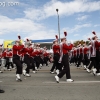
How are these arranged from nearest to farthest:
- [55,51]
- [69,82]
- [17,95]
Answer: [17,95] < [69,82] < [55,51]

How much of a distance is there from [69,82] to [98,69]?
2795mm

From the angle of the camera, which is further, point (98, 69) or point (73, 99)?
point (98, 69)

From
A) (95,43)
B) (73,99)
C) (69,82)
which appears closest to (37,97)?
(73,99)

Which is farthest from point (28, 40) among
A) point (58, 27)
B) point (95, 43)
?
point (58, 27)

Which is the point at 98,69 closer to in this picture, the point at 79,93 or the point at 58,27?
Answer: the point at 79,93

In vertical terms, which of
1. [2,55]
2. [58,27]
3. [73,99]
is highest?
[58,27]

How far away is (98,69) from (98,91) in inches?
178

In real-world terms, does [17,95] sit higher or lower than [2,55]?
lower

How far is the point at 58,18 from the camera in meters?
39.2

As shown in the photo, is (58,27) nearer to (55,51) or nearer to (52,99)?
(55,51)

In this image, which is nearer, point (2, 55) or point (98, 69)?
point (98, 69)

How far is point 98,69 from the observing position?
38.2ft

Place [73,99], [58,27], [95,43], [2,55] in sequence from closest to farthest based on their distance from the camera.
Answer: [73,99] < [95,43] < [2,55] < [58,27]

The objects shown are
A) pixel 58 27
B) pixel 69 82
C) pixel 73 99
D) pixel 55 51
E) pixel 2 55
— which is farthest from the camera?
pixel 58 27
